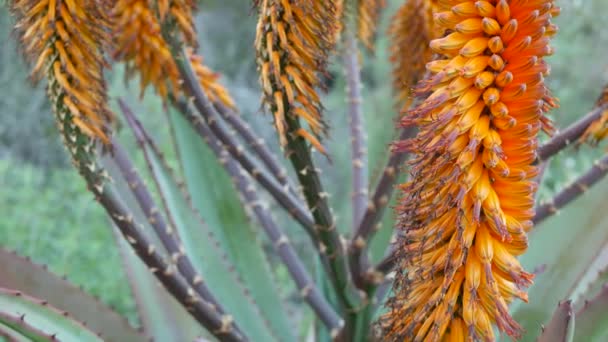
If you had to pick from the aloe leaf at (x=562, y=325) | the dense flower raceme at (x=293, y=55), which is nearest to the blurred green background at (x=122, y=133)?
the dense flower raceme at (x=293, y=55)

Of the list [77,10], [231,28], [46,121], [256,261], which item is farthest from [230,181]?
[231,28]

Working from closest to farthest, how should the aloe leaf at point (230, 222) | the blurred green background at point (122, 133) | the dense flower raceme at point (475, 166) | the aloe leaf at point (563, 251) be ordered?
the dense flower raceme at point (475, 166), the aloe leaf at point (563, 251), the aloe leaf at point (230, 222), the blurred green background at point (122, 133)

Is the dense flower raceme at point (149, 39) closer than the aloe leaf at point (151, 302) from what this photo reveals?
Yes

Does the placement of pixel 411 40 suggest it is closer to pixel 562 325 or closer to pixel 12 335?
pixel 562 325

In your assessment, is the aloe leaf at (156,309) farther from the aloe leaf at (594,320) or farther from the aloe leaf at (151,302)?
the aloe leaf at (594,320)

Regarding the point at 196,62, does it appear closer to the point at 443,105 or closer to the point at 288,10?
the point at 288,10

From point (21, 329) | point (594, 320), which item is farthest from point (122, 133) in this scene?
point (594, 320)

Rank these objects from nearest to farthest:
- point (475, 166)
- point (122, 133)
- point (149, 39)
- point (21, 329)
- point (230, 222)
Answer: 1. point (475, 166)
2. point (21, 329)
3. point (149, 39)
4. point (230, 222)
5. point (122, 133)
